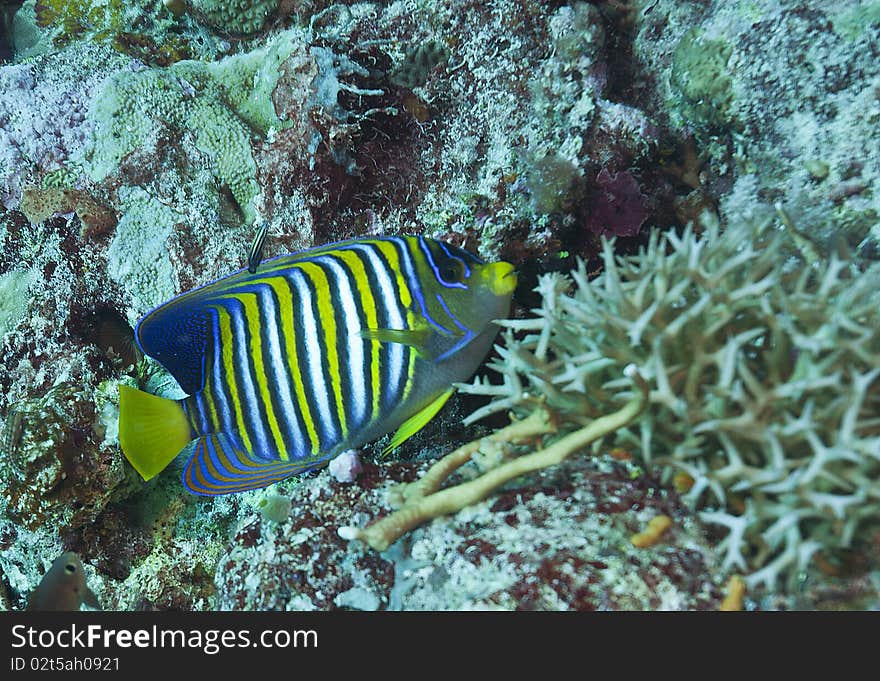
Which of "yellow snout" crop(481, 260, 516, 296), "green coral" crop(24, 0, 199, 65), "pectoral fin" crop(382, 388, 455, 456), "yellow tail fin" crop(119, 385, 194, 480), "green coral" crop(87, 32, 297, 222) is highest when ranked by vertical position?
"green coral" crop(24, 0, 199, 65)

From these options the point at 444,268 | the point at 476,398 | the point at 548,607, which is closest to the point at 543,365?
the point at 444,268

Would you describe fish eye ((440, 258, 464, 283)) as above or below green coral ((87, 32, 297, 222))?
below

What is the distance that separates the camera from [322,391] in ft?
6.13

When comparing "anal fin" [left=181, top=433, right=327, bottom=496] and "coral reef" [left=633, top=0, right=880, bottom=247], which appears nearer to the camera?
"anal fin" [left=181, top=433, right=327, bottom=496]

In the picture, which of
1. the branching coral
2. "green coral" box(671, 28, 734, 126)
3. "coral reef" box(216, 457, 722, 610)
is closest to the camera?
"coral reef" box(216, 457, 722, 610)

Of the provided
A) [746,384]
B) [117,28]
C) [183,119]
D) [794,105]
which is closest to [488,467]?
[746,384]

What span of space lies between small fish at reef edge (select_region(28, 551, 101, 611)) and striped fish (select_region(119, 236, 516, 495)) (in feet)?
1.32

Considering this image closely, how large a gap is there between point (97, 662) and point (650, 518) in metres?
1.55

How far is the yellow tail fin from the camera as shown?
5.82 feet

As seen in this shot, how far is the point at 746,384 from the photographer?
1.50 m

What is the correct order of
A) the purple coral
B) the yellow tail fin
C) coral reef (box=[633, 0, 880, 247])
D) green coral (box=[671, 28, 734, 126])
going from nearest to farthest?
the yellow tail fin
coral reef (box=[633, 0, 880, 247])
the purple coral
green coral (box=[671, 28, 734, 126])

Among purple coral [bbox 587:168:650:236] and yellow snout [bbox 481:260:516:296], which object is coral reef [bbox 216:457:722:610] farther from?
purple coral [bbox 587:168:650:236]

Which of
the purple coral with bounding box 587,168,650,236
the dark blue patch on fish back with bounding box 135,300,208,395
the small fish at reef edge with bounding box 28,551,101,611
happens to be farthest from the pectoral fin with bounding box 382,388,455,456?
the purple coral with bounding box 587,168,650,236

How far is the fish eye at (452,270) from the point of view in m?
1.88
